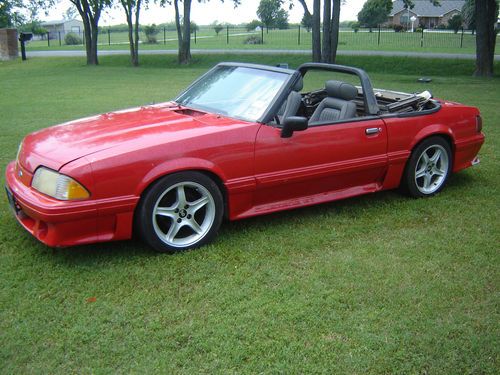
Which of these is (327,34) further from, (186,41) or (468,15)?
(468,15)

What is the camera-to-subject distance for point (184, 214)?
4.08 meters

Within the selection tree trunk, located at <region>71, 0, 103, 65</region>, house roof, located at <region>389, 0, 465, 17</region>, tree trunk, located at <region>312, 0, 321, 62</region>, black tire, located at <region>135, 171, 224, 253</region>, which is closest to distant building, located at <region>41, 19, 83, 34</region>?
house roof, located at <region>389, 0, 465, 17</region>

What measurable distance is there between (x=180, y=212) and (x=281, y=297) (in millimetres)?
1072

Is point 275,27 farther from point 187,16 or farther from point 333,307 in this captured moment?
point 333,307

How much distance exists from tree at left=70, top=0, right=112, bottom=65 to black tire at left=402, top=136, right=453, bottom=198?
83.1 feet

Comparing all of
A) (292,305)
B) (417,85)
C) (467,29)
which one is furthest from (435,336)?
(467,29)

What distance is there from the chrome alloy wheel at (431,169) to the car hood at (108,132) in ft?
6.77

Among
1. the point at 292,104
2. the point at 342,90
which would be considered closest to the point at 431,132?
the point at 342,90

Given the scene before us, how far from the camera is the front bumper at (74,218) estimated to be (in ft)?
11.8

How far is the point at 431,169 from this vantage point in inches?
216

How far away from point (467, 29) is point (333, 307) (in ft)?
182

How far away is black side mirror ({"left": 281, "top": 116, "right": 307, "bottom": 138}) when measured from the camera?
4301 millimetres

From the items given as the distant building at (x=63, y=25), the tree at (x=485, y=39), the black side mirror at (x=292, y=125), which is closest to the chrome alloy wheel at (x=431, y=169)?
the black side mirror at (x=292, y=125)

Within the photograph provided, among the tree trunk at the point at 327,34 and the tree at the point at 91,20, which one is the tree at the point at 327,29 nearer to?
the tree trunk at the point at 327,34
